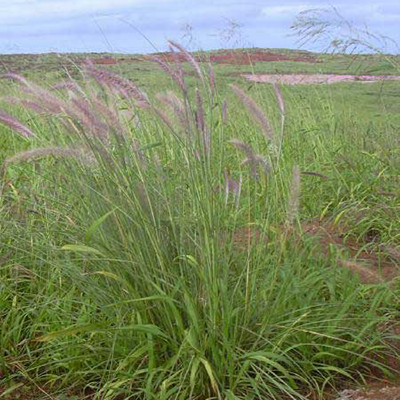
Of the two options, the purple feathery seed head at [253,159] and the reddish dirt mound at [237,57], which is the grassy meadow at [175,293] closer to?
the purple feathery seed head at [253,159]

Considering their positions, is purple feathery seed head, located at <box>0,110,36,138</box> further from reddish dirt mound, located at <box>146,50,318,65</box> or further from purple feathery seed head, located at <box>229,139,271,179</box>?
purple feathery seed head, located at <box>229,139,271,179</box>

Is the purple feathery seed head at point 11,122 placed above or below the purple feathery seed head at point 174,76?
below

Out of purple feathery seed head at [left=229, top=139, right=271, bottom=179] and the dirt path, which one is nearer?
purple feathery seed head at [left=229, top=139, right=271, bottom=179]

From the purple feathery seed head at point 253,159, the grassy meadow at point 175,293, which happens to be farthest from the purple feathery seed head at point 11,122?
the purple feathery seed head at point 253,159

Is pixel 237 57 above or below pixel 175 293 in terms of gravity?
above

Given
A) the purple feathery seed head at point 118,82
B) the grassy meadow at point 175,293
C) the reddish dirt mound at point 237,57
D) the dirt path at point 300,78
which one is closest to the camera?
the grassy meadow at point 175,293

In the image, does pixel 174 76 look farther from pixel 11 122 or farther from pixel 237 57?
pixel 237 57

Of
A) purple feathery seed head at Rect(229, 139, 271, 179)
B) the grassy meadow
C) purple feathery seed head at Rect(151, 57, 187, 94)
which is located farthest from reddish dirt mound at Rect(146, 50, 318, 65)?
purple feathery seed head at Rect(229, 139, 271, 179)

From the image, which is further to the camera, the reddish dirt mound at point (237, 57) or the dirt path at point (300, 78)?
the dirt path at point (300, 78)

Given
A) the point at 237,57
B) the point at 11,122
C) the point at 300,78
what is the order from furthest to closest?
the point at 300,78
the point at 237,57
the point at 11,122

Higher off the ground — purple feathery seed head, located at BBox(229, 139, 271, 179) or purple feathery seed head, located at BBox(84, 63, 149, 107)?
purple feathery seed head, located at BBox(84, 63, 149, 107)

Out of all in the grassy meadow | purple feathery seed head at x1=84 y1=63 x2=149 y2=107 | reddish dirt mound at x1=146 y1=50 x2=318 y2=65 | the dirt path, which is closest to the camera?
the grassy meadow

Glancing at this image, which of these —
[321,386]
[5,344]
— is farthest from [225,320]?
[5,344]

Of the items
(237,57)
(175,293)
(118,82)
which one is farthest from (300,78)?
(175,293)
